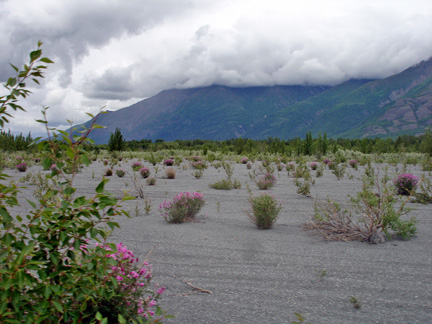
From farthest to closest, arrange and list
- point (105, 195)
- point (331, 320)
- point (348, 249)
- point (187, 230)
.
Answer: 1. point (187, 230)
2. point (348, 249)
3. point (331, 320)
4. point (105, 195)

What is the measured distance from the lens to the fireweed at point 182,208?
26.2 feet

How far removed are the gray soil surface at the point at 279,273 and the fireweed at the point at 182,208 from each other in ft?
1.05

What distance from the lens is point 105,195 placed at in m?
1.97

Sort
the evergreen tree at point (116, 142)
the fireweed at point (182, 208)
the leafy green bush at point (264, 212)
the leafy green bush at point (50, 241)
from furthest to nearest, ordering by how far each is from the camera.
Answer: the evergreen tree at point (116, 142)
the fireweed at point (182, 208)
the leafy green bush at point (264, 212)
the leafy green bush at point (50, 241)

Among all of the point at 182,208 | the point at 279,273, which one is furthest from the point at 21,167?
the point at 279,273

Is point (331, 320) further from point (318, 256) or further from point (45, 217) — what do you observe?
point (45, 217)

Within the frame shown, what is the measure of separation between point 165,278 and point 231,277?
0.86 meters

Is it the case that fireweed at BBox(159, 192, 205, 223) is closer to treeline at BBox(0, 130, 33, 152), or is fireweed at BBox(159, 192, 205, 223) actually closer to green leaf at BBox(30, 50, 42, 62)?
green leaf at BBox(30, 50, 42, 62)

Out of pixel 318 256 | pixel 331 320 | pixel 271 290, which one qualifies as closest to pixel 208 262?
pixel 271 290

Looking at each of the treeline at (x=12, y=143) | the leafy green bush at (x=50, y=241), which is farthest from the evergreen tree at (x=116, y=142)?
the leafy green bush at (x=50, y=241)

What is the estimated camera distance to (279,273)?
→ 4.76m

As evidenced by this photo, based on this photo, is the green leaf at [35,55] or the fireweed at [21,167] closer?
the green leaf at [35,55]

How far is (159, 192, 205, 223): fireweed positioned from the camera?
7.97m

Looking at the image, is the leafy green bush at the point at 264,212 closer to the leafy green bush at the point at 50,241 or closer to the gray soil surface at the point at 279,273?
the gray soil surface at the point at 279,273
